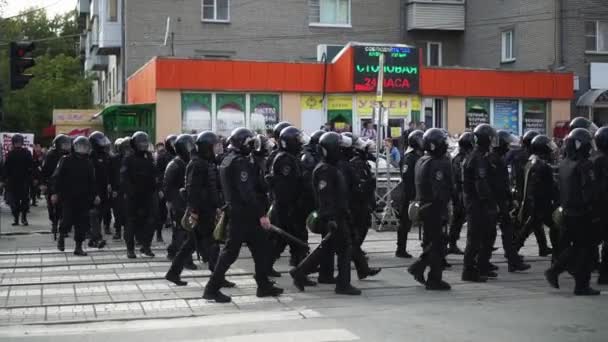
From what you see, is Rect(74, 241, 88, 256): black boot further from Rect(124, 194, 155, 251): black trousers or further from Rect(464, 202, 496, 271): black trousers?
Rect(464, 202, 496, 271): black trousers

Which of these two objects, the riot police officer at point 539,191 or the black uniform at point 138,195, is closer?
the riot police officer at point 539,191

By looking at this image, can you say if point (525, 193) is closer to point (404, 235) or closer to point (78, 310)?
point (404, 235)

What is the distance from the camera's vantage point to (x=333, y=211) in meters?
10.5

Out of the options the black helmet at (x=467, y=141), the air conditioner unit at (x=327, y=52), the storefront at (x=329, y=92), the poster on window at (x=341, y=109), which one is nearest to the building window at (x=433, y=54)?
the air conditioner unit at (x=327, y=52)

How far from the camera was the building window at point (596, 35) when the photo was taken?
116 feet

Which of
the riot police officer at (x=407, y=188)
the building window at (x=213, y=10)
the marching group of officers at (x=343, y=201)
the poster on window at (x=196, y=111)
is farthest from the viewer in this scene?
the building window at (x=213, y=10)

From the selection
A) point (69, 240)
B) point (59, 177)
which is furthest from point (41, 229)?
point (59, 177)

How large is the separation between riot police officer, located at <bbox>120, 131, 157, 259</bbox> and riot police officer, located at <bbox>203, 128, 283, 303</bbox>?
442cm

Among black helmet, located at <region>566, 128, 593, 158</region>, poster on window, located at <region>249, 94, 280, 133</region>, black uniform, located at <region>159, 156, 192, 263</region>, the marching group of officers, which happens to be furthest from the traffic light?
black helmet, located at <region>566, 128, 593, 158</region>

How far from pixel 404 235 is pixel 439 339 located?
20.1 ft

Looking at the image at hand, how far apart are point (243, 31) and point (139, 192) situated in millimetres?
24026

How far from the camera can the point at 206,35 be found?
37188 mm

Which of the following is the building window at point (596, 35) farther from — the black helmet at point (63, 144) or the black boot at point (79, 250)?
the black boot at point (79, 250)

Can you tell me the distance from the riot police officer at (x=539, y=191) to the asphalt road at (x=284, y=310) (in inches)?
24.3
